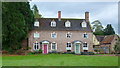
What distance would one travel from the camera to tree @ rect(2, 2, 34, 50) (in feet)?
121

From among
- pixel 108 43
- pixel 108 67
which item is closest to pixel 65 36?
pixel 108 43

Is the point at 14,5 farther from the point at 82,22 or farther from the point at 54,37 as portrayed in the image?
the point at 82,22

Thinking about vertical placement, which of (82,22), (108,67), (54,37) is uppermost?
(82,22)

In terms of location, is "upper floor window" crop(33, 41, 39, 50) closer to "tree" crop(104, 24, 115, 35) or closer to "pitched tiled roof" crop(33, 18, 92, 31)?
"pitched tiled roof" crop(33, 18, 92, 31)

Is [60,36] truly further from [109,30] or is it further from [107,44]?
[109,30]

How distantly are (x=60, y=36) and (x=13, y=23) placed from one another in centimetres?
1207

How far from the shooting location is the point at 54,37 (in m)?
46.5

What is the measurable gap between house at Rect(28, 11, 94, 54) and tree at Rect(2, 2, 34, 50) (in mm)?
4589

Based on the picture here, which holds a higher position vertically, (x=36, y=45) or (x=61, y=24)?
(x=61, y=24)

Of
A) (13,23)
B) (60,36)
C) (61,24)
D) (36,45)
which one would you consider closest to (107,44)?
(61,24)

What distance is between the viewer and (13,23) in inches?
1487

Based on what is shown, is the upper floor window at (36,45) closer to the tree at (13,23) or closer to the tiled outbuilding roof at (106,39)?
the tree at (13,23)

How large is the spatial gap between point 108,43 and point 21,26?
26977mm

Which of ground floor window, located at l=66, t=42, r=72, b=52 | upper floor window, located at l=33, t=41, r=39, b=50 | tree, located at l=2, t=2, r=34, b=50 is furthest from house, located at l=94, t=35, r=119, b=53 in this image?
tree, located at l=2, t=2, r=34, b=50
